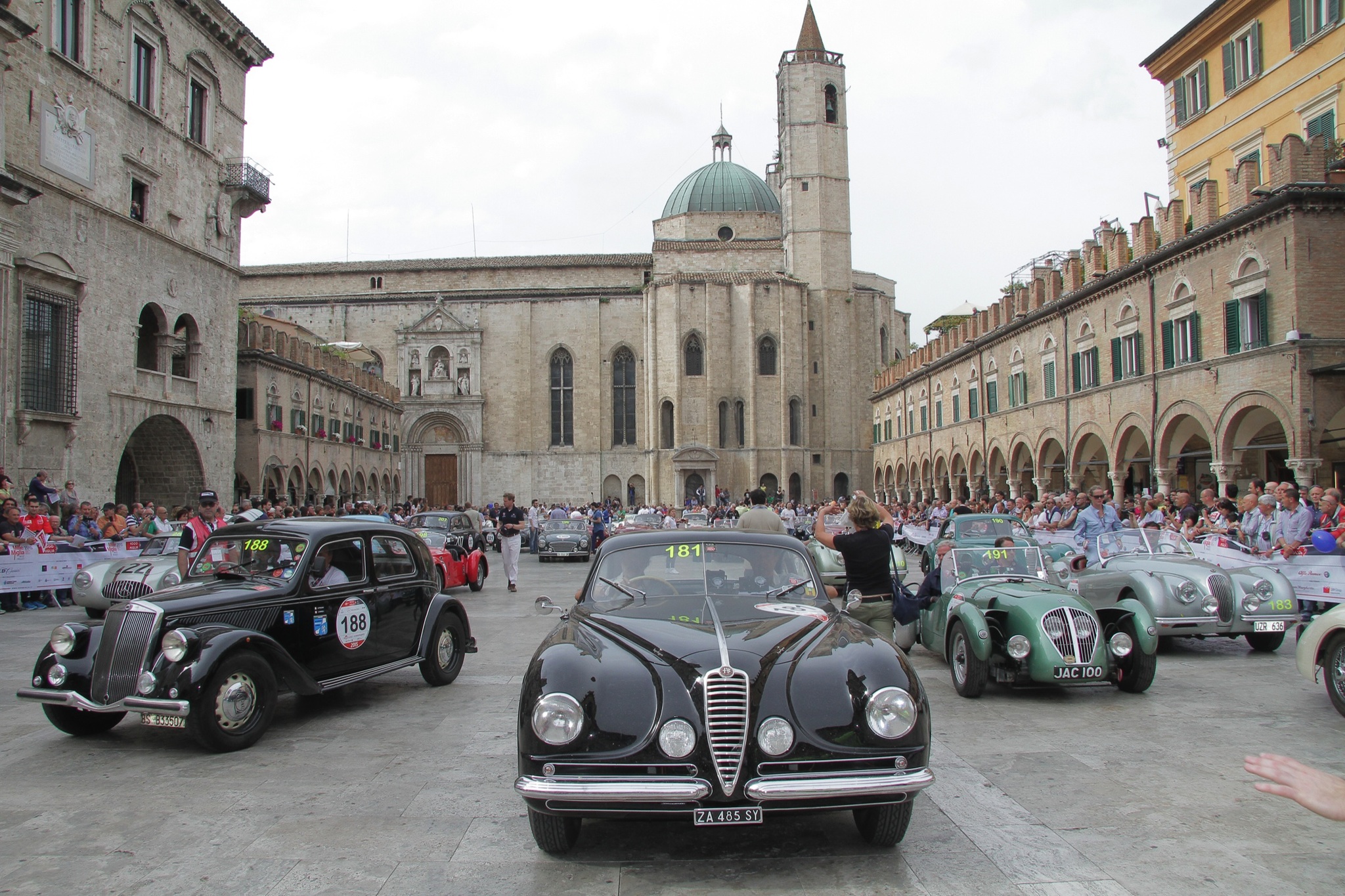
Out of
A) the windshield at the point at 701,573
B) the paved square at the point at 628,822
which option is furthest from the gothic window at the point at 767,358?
the windshield at the point at 701,573

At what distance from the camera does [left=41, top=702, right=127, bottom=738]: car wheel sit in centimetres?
669

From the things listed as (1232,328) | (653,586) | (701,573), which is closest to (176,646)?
(653,586)

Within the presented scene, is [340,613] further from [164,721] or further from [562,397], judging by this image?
[562,397]

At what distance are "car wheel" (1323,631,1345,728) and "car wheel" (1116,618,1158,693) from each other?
124 cm

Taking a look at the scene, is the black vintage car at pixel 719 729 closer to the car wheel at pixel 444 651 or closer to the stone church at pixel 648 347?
the car wheel at pixel 444 651

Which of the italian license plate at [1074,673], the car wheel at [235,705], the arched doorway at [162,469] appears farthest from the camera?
the arched doorway at [162,469]

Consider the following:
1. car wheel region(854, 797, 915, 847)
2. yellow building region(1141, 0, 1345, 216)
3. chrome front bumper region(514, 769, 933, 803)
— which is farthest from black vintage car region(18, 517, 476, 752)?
yellow building region(1141, 0, 1345, 216)

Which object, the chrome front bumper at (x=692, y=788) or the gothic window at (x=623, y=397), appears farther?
the gothic window at (x=623, y=397)

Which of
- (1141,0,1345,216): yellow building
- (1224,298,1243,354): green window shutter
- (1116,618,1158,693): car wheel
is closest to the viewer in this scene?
(1116,618,1158,693): car wheel

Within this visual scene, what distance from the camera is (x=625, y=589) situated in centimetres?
583

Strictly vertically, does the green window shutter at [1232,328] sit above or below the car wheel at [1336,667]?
above

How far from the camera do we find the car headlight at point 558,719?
4258mm

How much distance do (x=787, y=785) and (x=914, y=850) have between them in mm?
956

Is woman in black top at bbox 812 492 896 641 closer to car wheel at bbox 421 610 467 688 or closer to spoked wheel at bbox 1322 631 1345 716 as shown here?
spoked wheel at bbox 1322 631 1345 716
